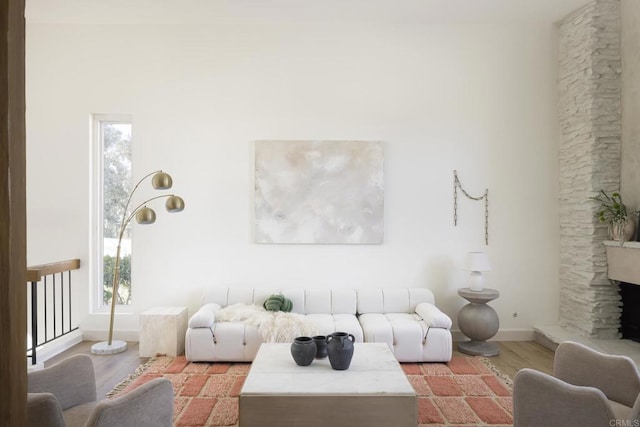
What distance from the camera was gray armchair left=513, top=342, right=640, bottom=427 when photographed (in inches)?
73.5

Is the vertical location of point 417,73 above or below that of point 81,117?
above

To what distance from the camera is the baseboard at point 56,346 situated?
4.15m

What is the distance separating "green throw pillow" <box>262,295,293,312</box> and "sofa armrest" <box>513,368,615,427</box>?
263cm

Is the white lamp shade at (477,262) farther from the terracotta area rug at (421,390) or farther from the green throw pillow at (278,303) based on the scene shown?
the green throw pillow at (278,303)

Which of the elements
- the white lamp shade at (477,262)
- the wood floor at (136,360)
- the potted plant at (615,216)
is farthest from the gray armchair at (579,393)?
the potted plant at (615,216)

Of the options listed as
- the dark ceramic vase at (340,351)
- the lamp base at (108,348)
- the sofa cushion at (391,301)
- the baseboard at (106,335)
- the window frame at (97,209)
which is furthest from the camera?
the window frame at (97,209)

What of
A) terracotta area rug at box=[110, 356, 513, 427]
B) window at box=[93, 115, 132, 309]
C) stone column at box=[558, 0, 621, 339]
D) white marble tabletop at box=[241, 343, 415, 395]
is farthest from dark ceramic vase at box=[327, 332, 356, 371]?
window at box=[93, 115, 132, 309]

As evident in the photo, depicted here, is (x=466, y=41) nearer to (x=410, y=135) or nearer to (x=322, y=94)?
(x=410, y=135)

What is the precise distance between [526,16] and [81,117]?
5.05 meters

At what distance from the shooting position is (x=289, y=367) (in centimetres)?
287

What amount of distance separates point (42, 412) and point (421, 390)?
8.66ft

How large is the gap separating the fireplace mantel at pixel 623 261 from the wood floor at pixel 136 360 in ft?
3.33

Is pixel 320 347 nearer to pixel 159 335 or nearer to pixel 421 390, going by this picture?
pixel 421 390

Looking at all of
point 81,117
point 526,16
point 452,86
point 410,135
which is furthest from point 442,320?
point 81,117
